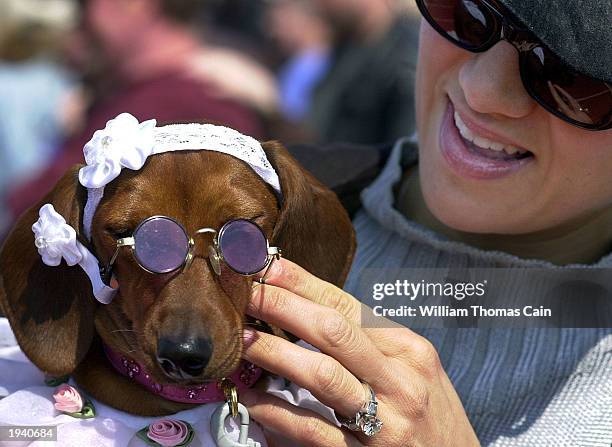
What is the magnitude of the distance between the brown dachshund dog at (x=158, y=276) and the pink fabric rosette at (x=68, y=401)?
0.04m

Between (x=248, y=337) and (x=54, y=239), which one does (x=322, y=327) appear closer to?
(x=248, y=337)

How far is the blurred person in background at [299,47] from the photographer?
533 cm

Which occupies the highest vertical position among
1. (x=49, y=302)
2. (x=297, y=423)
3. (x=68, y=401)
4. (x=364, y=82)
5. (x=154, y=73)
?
(x=297, y=423)

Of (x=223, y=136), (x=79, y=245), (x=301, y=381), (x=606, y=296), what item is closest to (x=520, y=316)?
(x=606, y=296)

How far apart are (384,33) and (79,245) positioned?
3.31 meters

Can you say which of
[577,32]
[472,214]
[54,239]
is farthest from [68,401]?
[577,32]

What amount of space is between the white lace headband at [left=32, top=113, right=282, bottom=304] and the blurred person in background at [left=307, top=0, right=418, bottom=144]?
2.52 m

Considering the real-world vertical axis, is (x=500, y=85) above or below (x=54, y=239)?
above

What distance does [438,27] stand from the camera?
217cm

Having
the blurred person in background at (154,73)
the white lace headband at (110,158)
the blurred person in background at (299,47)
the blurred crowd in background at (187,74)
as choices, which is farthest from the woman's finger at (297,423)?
the blurred person in background at (299,47)

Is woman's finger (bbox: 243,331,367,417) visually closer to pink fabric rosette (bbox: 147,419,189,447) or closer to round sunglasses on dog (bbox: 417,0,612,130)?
pink fabric rosette (bbox: 147,419,189,447)

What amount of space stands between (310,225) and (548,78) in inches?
21.6

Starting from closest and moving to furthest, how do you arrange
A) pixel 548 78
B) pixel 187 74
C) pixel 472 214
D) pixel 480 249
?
pixel 548 78, pixel 472 214, pixel 480 249, pixel 187 74

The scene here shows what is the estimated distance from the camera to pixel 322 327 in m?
1.81
